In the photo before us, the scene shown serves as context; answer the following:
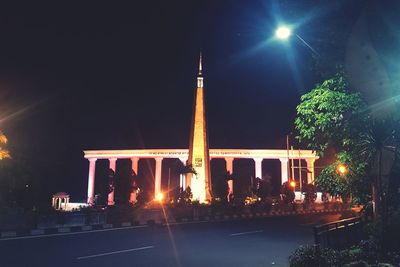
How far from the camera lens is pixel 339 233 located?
9352 millimetres

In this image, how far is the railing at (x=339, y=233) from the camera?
8688 mm

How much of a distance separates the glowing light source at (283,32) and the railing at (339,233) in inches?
167

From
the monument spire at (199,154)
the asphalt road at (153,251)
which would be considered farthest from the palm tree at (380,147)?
the monument spire at (199,154)

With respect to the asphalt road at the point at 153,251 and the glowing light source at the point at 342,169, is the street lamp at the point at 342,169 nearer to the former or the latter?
the glowing light source at the point at 342,169

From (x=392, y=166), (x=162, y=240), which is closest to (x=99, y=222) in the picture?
(x=162, y=240)

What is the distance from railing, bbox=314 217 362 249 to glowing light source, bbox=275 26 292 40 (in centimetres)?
424

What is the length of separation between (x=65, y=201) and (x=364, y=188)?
34.0m

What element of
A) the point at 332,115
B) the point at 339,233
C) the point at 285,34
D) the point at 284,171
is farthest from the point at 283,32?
the point at 284,171

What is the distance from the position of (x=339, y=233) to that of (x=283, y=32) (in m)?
5.06

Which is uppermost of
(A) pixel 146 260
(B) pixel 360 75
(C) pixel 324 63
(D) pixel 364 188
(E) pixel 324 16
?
(E) pixel 324 16

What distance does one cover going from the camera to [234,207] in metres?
28.9

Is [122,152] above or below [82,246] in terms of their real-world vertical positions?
above

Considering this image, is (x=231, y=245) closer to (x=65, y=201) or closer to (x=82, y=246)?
(x=82, y=246)

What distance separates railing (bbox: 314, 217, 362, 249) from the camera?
28.5ft
